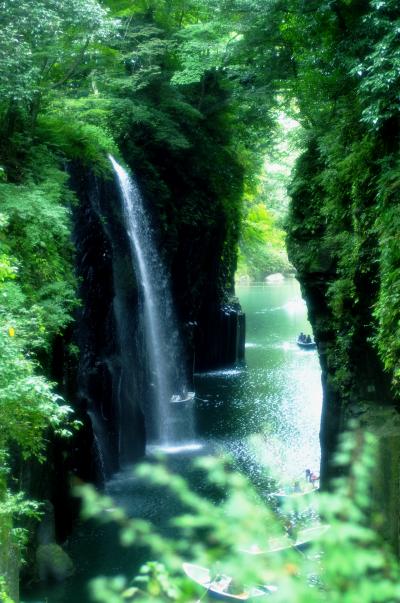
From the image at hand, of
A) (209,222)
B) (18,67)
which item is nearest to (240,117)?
(209,222)

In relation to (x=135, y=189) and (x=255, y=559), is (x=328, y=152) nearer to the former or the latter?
(x=135, y=189)

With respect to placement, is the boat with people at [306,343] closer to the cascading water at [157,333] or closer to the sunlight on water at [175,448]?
the cascading water at [157,333]

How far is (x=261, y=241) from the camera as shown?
39781 mm

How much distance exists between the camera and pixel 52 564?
36.2 ft

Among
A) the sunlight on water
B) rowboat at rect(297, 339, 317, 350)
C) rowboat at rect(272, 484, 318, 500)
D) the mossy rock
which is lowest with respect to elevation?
the sunlight on water

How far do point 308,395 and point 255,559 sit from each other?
24.0 m

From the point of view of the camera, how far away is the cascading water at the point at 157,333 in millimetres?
20016

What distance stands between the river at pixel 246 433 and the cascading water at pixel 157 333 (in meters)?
0.87

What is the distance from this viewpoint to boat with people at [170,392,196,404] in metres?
23.4

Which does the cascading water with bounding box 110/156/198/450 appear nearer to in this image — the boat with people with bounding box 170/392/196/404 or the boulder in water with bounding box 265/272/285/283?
the boat with people with bounding box 170/392/196/404

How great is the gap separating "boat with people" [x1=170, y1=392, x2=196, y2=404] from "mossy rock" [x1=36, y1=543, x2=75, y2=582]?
11.9 m

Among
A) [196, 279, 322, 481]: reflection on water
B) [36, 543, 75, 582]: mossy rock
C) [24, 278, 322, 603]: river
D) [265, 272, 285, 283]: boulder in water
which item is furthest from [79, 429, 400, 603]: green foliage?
[265, 272, 285, 283]: boulder in water

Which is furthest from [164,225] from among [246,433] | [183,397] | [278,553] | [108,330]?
[278,553]

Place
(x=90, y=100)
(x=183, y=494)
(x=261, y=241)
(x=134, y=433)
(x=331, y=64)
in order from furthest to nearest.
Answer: (x=261, y=241)
(x=134, y=433)
(x=90, y=100)
(x=331, y=64)
(x=183, y=494)
